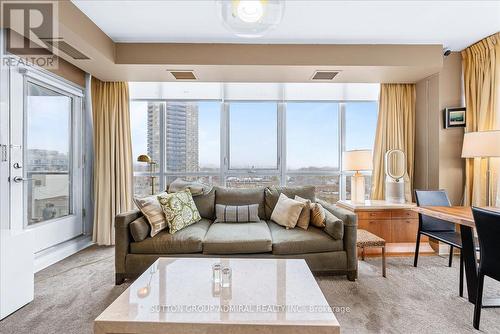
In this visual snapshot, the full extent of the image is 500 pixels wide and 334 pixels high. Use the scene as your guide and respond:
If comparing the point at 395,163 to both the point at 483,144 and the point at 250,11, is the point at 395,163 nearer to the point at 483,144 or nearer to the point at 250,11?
the point at 483,144

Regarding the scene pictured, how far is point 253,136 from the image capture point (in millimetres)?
4086

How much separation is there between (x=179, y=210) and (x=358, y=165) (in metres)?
2.27

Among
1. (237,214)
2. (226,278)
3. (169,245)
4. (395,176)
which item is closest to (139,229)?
(169,245)

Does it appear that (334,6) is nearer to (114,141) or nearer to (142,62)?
(142,62)

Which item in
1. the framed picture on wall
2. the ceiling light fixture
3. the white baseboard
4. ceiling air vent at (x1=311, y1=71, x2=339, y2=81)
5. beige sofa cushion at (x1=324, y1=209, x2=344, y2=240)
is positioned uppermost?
ceiling air vent at (x1=311, y1=71, x2=339, y2=81)

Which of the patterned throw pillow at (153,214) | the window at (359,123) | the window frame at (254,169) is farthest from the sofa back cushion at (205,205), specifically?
the window at (359,123)

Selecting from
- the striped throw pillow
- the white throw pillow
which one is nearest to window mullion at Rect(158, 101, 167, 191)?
the striped throw pillow

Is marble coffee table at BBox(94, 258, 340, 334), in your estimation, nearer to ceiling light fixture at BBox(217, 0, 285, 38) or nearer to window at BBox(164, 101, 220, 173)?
ceiling light fixture at BBox(217, 0, 285, 38)

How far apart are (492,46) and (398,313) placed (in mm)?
3122

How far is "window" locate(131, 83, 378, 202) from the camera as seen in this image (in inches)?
159

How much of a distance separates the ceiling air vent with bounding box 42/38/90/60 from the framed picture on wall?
4345 millimetres

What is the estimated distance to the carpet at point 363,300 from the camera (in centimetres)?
186

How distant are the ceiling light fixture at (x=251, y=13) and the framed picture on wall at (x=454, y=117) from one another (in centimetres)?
303

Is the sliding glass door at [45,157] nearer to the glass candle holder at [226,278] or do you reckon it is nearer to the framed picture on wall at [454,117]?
the glass candle holder at [226,278]
